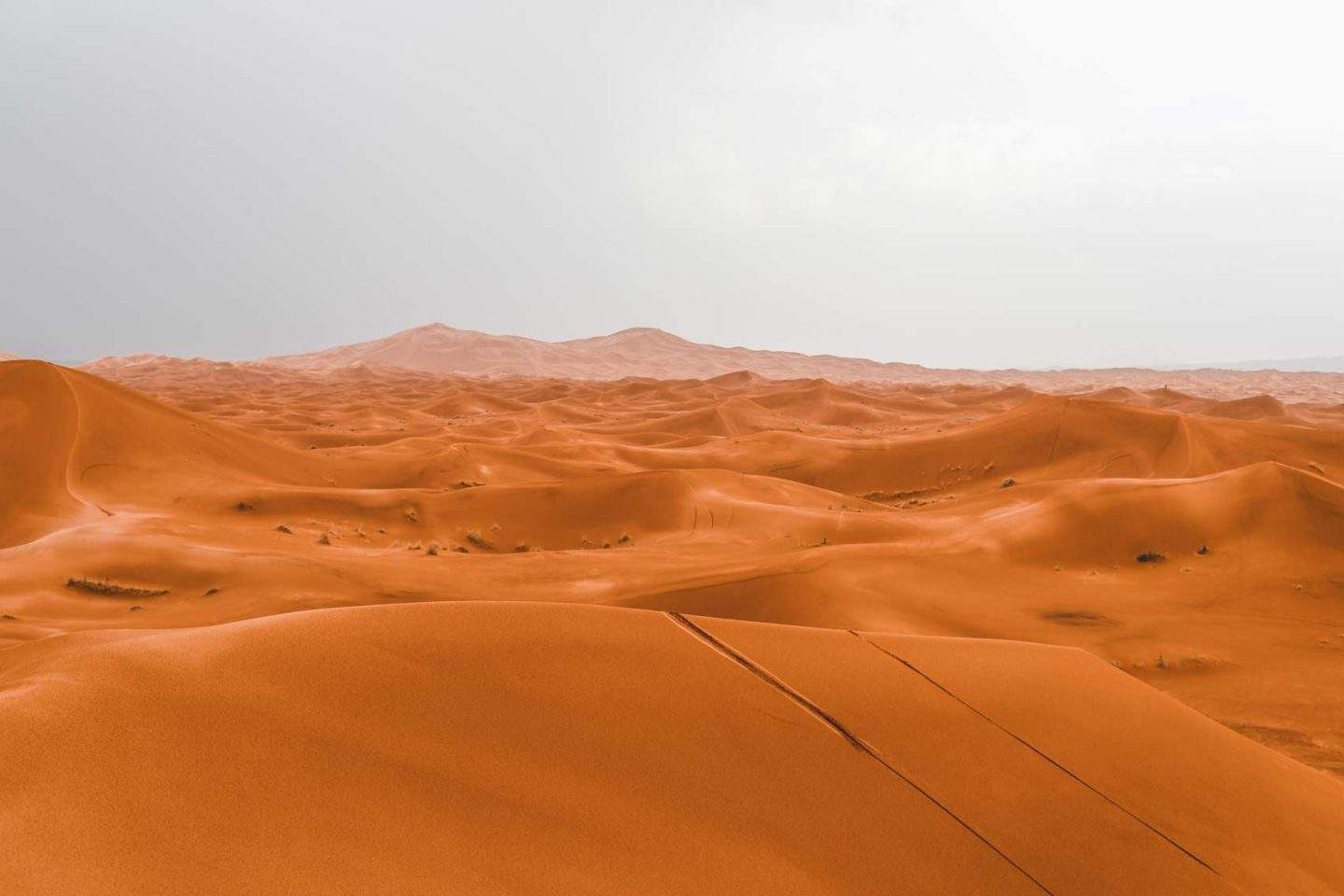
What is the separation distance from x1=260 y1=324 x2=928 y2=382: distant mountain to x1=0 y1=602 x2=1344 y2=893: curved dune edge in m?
101

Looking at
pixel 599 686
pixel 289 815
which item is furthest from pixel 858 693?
pixel 289 815

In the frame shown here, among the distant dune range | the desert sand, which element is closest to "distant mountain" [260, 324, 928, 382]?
the distant dune range

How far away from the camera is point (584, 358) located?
12006 cm

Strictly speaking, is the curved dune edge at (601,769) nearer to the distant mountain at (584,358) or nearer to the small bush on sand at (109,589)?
the small bush on sand at (109,589)

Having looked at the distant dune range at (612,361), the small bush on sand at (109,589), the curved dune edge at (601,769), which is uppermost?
the distant dune range at (612,361)

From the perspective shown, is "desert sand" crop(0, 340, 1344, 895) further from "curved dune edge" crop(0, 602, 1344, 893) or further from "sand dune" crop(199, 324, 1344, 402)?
"sand dune" crop(199, 324, 1344, 402)

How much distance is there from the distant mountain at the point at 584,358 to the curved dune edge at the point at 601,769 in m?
101

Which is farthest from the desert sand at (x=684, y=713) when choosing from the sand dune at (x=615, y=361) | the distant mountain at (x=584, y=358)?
the distant mountain at (x=584, y=358)

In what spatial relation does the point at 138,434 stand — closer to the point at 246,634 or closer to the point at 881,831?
the point at 246,634

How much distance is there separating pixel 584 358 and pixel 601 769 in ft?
391

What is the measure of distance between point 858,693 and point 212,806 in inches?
101

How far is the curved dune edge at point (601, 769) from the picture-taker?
224 centimetres

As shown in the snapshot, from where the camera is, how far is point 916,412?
40219 mm

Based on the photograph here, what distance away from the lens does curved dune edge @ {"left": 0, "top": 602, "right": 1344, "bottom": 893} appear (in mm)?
2244
